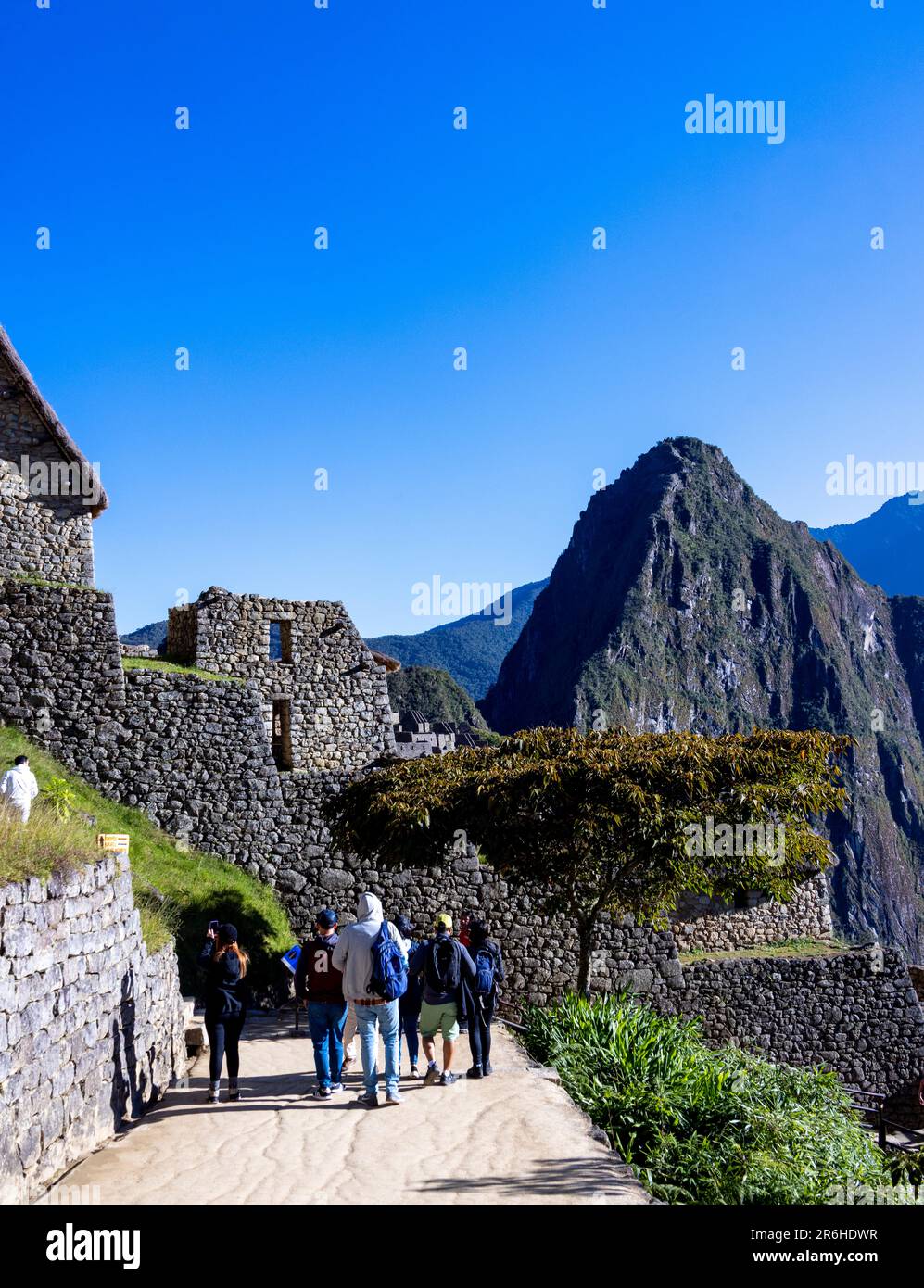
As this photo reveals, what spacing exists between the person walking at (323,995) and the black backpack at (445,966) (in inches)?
37.5

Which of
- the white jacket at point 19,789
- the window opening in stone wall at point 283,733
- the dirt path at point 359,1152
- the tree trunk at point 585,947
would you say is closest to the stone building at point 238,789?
the window opening in stone wall at point 283,733

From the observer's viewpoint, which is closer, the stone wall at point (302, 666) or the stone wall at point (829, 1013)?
the stone wall at point (829, 1013)

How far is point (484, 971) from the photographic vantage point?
993cm

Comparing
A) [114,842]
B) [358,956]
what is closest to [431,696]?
[114,842]

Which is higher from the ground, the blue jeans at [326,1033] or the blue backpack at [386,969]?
the blue backpack at [386,969]

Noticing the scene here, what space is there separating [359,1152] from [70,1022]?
6.96 ft

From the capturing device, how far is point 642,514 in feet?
543

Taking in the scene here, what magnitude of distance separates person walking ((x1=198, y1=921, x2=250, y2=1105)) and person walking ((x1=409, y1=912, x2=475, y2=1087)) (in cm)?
170

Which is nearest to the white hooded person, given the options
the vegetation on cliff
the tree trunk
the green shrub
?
the green shrub

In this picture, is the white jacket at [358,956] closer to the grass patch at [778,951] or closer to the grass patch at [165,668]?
the grass patch at [165,668]

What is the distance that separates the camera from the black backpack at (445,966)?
9477 millimetres

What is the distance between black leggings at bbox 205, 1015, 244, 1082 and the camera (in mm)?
8562

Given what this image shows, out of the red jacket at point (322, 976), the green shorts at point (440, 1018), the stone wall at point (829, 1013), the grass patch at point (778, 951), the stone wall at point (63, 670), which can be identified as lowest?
the stone wall at point (829, 1013)

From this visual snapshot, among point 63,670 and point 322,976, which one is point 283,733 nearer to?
point 63,670
